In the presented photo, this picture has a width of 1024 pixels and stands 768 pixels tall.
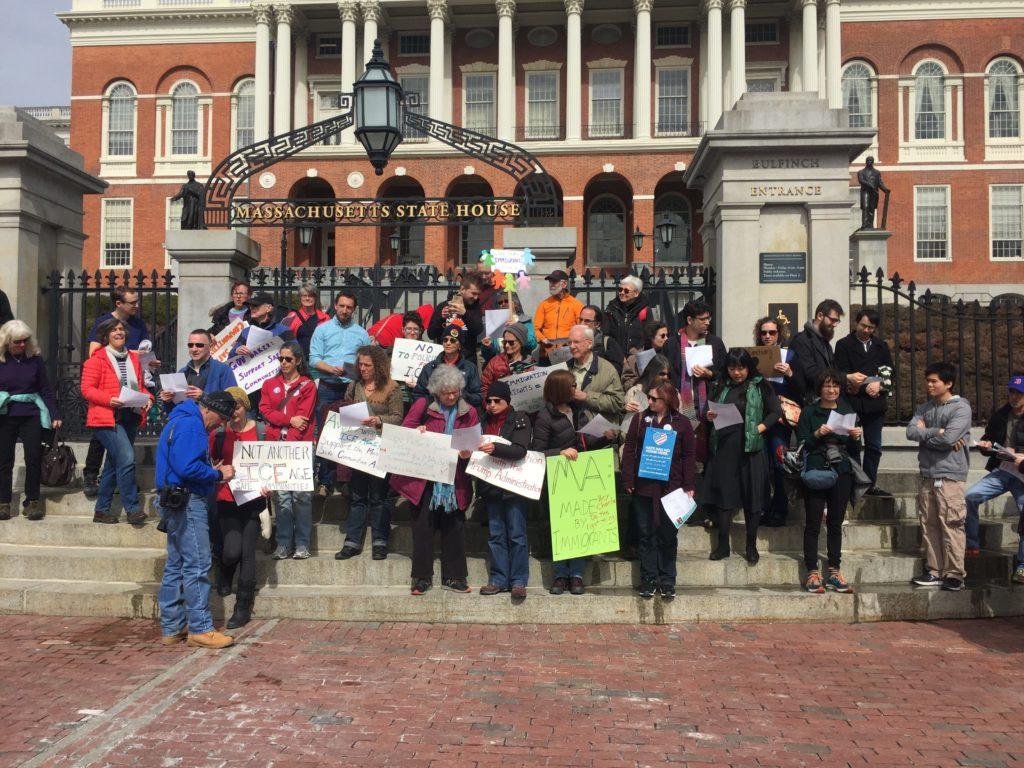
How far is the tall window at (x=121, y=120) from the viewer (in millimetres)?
49000

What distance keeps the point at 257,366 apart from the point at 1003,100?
4650cm

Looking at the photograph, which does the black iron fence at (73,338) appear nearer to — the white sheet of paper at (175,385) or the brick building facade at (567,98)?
the white sheet of paper at (175,385)

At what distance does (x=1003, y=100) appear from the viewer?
44469mm

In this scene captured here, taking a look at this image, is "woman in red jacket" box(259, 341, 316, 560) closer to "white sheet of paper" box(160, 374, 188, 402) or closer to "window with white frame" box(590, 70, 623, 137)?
"white sheet of paper" box(160, 374, 188, 402)

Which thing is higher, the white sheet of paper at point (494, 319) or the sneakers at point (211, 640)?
the white sheet of paper at point (494, 319)

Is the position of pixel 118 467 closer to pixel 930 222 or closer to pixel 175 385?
pixel 175 385

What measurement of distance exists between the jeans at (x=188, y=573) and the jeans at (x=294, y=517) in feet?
3.41

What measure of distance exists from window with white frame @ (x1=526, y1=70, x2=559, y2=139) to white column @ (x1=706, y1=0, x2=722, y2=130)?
25.5 feet

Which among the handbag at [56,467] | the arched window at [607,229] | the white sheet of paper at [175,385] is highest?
the arched window at [607,229]

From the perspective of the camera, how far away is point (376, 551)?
7.66 meters

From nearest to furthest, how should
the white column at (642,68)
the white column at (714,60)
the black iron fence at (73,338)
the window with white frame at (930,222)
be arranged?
1. the black iron fence at (73,338)
2. the white column at (714,60)
3. the white column at (642,68)
4. the window with white frame at (930,222)

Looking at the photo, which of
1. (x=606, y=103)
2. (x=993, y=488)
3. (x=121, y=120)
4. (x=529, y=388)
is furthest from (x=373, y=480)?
(x=121, y=120)

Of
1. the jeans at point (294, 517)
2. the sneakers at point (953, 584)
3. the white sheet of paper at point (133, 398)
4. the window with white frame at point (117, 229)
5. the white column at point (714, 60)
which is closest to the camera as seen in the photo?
the sneakers at point (953, 584)

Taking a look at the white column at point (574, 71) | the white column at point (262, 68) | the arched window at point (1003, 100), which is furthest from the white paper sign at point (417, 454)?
the arched window at point (1003, 100)
